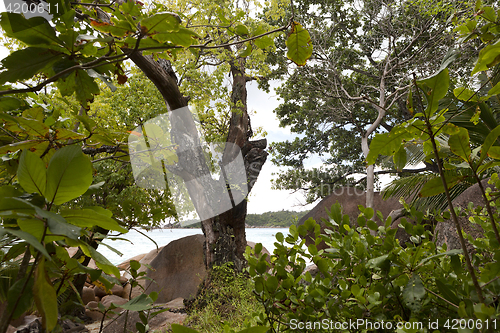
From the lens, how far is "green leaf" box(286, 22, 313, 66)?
2.37 ft

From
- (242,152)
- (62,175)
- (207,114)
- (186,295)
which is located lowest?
(186,295)

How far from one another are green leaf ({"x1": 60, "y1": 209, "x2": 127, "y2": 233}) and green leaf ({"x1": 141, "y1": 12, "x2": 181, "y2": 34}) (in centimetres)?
33

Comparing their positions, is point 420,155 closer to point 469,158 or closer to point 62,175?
point 469,158

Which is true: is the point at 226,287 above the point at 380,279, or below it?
below

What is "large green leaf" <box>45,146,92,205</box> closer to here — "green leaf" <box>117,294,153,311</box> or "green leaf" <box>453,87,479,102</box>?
"green leaf" <box>117,294,153,311</box>

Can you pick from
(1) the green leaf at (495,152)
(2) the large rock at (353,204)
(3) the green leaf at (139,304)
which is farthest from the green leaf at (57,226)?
(2) the large rock at (353,204)

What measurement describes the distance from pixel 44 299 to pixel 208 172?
16.4 feet

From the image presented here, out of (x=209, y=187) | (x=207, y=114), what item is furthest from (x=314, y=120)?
(x=209, y=187)

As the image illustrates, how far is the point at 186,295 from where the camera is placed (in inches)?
244

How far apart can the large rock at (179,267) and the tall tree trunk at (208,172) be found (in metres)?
1.62

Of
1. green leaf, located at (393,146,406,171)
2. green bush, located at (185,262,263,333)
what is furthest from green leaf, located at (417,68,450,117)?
green bush, located at (185,262,263,333)

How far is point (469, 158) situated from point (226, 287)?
4.36m

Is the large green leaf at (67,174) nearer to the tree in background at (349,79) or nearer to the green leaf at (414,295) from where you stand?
the green leaf at (414,295)

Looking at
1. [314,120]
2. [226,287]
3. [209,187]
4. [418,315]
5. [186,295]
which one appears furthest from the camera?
[314,120]
